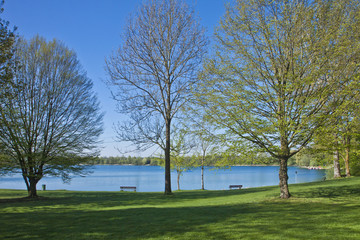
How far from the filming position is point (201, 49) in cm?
2034

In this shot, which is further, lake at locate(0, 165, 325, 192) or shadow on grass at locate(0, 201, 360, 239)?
lake at locate(0, 165, 325, 192)

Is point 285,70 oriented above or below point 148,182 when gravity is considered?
above

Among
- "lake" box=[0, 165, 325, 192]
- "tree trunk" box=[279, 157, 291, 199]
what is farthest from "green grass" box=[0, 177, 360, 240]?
"lake" box=[0, 165, 325, 192]

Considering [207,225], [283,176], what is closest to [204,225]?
[207,225]

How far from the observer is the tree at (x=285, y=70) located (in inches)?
452

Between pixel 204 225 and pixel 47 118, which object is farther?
pixel 47 118

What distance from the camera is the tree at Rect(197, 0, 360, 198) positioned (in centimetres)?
1148

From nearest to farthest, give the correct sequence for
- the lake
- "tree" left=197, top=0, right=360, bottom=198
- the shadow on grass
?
the shadow on grass < "tree" left=197, top=0, right=360, bottom=198 < the lake

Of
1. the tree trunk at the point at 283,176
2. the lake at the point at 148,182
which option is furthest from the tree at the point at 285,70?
the lake at the point at 148,182

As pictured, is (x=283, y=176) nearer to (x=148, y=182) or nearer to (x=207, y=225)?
(x=207, y=225)

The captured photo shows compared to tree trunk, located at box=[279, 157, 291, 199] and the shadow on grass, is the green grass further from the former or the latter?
tree trunk, located at box=[279, 157, 291, 199]

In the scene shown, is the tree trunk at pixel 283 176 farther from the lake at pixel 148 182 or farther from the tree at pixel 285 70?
the lake at pixel 148 182

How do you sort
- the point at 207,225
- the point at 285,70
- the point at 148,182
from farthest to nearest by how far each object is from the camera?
the point at 148,182
the point at 285,70
the point at 207,225

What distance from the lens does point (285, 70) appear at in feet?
40.1
